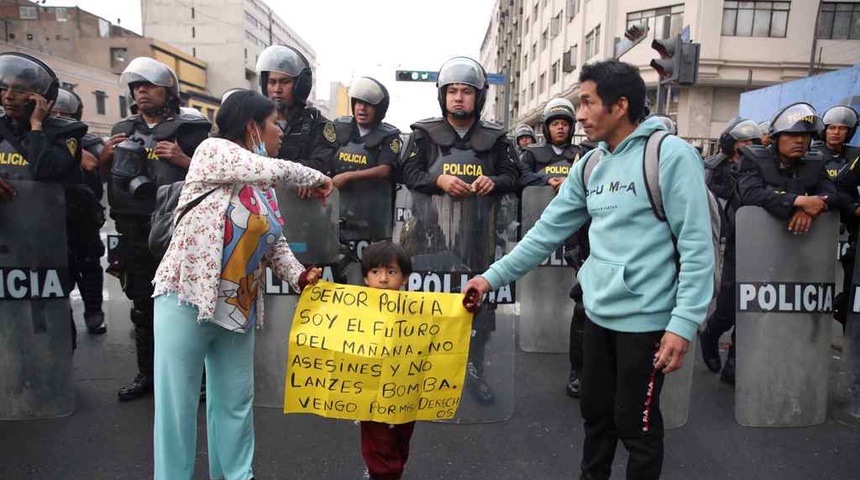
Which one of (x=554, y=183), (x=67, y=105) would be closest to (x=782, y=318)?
(x=554, y=183)

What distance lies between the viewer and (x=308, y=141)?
409 cm

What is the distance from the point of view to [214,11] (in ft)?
211

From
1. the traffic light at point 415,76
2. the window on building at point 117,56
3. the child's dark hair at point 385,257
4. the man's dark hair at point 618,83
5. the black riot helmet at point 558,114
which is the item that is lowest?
the child's dark hair at point 385,257

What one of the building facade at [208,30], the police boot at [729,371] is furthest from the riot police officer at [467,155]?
the building facade at [208,30]

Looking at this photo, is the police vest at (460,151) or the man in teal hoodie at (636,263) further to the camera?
the police vest at (460,151)

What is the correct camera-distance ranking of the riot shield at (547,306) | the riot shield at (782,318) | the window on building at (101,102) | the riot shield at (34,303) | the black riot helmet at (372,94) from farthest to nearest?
the window on building at (101,102) → the riot shield at (547,306) → the black riot helmet at (372,94) → the riot shield at (782,318) → the riot shield at (34,303)

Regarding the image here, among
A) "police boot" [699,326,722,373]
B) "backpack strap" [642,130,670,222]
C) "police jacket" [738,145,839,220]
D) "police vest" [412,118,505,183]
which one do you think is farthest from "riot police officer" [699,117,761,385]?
"backpack strap" [642,130,670,222]

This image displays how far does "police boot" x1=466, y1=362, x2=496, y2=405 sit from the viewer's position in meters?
3.64

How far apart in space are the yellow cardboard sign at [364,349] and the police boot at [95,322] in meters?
3.77

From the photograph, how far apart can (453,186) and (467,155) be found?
33 cm

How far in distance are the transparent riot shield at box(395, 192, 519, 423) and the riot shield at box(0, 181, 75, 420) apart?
84.0 inches

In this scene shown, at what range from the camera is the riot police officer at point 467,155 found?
3594 millimetres

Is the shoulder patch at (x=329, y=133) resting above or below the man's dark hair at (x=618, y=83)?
below

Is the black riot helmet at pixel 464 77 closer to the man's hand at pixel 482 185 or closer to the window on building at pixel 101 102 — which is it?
the man's hand at pixel 482 185
